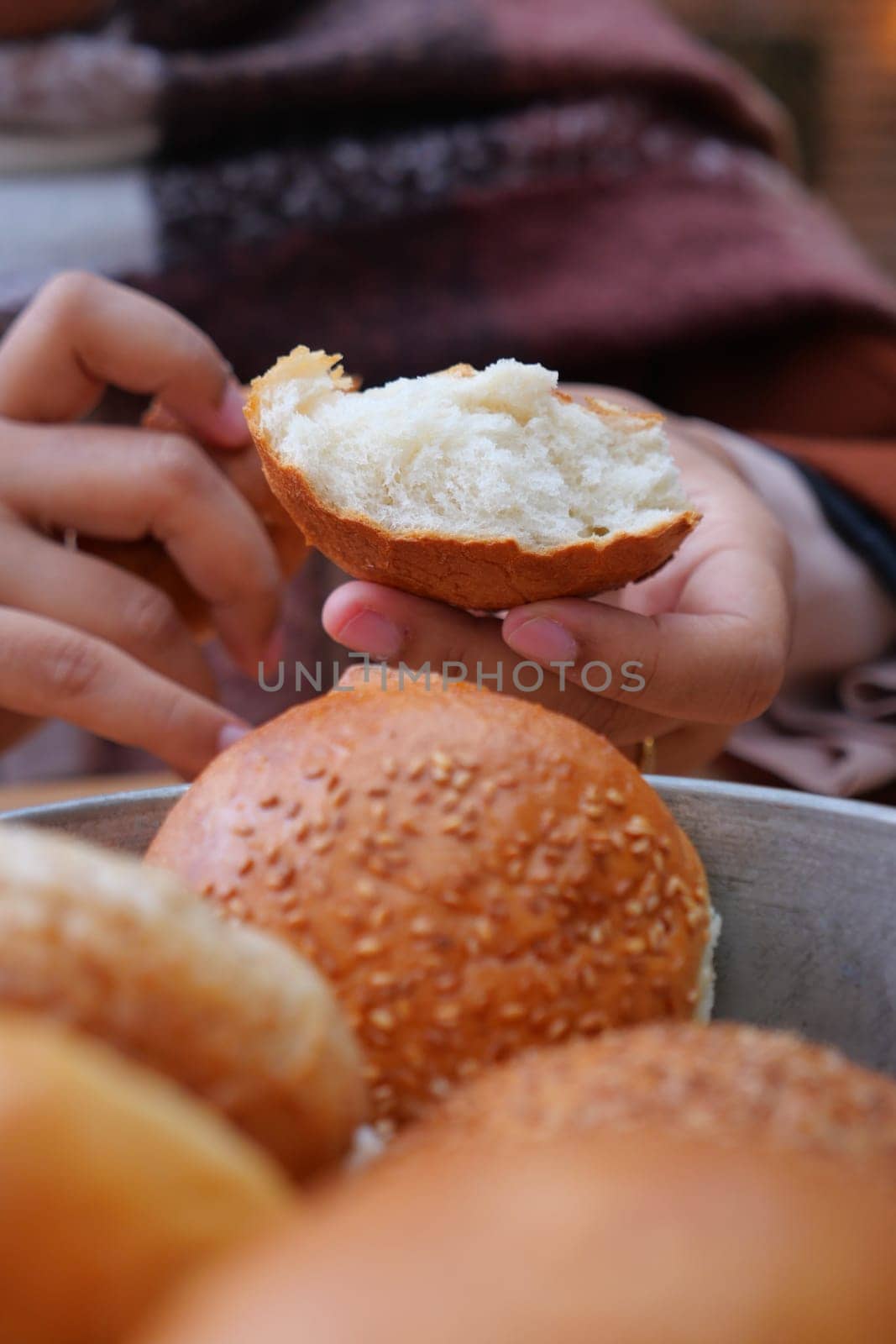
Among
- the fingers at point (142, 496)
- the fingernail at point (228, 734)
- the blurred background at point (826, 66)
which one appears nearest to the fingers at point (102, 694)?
the fingernail at point (228, 734)

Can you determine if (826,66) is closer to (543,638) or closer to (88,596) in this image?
(88,596)

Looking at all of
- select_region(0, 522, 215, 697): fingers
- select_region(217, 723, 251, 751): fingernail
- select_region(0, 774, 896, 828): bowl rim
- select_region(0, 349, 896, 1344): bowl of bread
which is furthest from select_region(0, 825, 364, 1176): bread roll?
select_region(0, 522, 215, 697): fingers

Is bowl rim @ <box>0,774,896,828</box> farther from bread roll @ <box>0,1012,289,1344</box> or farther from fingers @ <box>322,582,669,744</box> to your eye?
bread roll @ <box>0,1012,289,1344</box>

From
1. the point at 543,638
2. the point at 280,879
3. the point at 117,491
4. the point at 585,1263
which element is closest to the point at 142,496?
the point at 117,491

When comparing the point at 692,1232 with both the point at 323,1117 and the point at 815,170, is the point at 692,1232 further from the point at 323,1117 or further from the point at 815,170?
the point at 815,170

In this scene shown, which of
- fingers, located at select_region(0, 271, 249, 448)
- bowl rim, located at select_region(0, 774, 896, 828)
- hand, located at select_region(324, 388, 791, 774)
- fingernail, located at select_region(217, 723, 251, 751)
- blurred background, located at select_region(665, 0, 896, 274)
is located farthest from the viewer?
blurred background, located at select_region(665, 0, 896, 274)

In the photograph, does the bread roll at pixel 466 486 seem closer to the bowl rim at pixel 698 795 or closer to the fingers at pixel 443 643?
the fingers at pixel 443 643
